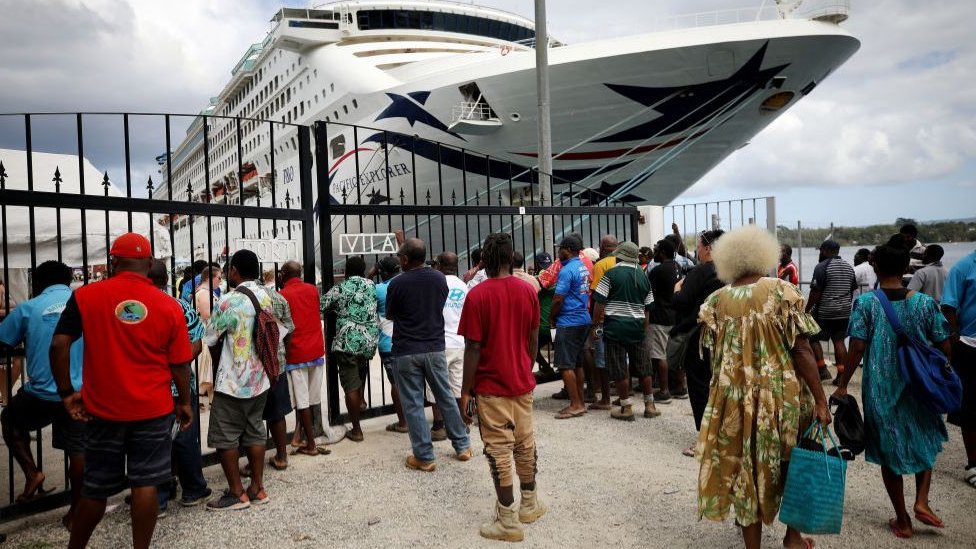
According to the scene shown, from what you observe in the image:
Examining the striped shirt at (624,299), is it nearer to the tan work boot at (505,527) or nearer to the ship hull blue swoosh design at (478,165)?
the tan work boot at (505,527)

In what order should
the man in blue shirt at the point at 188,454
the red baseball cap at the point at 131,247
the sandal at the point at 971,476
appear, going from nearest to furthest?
the red baseball cap at the point at 131,247 < the man in blue shirt at the point at 188,454 < the sandal at the point at 971,476

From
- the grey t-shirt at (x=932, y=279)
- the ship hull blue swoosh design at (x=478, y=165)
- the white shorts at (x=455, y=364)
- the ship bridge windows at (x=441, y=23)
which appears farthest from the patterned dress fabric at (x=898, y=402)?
the ship bridge windows at (x=441, y=23)

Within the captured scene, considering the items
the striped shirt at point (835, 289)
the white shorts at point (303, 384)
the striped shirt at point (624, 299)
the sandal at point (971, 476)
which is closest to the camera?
the sandal at point (971, 476)

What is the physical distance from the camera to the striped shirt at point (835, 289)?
6539 mm

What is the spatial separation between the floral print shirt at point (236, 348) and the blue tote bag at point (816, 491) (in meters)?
2.98

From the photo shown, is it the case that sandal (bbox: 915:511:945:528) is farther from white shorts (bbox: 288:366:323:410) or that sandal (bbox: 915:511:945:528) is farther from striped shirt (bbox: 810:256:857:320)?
white shorts (bbox: 288:366:323:410)

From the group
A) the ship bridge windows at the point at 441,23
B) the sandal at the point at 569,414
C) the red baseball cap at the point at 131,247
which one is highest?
the ship bridge windows at the point at 441,23

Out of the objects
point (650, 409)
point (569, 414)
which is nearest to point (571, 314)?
point (569, 414)

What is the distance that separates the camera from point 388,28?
19266mm

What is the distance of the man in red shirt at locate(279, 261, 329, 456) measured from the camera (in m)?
4.62

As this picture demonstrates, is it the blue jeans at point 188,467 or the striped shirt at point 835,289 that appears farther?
Answer: the striped shirt at point 835,289

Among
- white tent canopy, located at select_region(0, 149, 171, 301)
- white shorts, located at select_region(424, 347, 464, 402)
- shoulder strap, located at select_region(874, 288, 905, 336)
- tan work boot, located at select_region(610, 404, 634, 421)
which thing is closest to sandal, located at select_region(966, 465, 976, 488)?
shoulder strap, located at select_region(874, 288, 905, 336)

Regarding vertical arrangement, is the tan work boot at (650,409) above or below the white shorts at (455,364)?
below

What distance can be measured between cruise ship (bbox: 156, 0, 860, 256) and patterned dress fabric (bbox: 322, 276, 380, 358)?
16.8 feet
